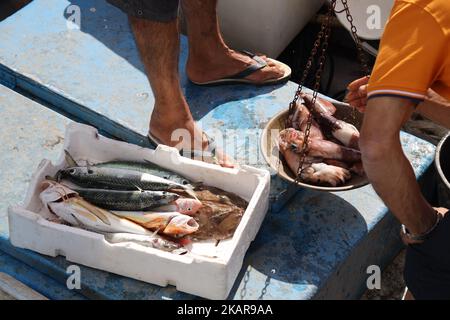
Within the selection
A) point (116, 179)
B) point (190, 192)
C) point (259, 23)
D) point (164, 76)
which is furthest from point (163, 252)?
point (259, 23)

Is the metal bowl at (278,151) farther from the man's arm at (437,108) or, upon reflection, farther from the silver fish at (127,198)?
the silver fish at (127,198)

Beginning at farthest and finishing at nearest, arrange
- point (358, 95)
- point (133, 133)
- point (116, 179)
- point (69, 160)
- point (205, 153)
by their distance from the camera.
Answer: point (133, 133)
point (205, 153)
point (69, 160)
point (116, 179)
point (358, 95)

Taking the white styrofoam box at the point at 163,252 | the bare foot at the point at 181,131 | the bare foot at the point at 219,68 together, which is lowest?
the white styrofoam box at the point at 163,252

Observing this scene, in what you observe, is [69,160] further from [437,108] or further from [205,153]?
[437,108]

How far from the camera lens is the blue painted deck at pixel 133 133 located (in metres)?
3.05

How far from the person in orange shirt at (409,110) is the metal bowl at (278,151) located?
1.20 feet

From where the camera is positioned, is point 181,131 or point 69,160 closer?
point 69,160

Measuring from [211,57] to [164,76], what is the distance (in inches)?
28.6

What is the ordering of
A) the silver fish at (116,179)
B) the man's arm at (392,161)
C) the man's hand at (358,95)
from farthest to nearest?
the silver fish at (116,179)
the man's hand at (358,95)
the man's arm at (392,161)

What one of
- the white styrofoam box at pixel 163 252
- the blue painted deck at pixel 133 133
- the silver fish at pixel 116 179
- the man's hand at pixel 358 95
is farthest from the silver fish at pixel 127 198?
the man's hand at pixel 358 95

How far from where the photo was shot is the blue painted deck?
305 cm

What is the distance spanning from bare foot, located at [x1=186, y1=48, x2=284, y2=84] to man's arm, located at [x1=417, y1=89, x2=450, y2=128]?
130cm

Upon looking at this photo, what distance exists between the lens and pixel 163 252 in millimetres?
2830

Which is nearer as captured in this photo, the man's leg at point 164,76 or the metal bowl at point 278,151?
the metal bowl at point 278,151
